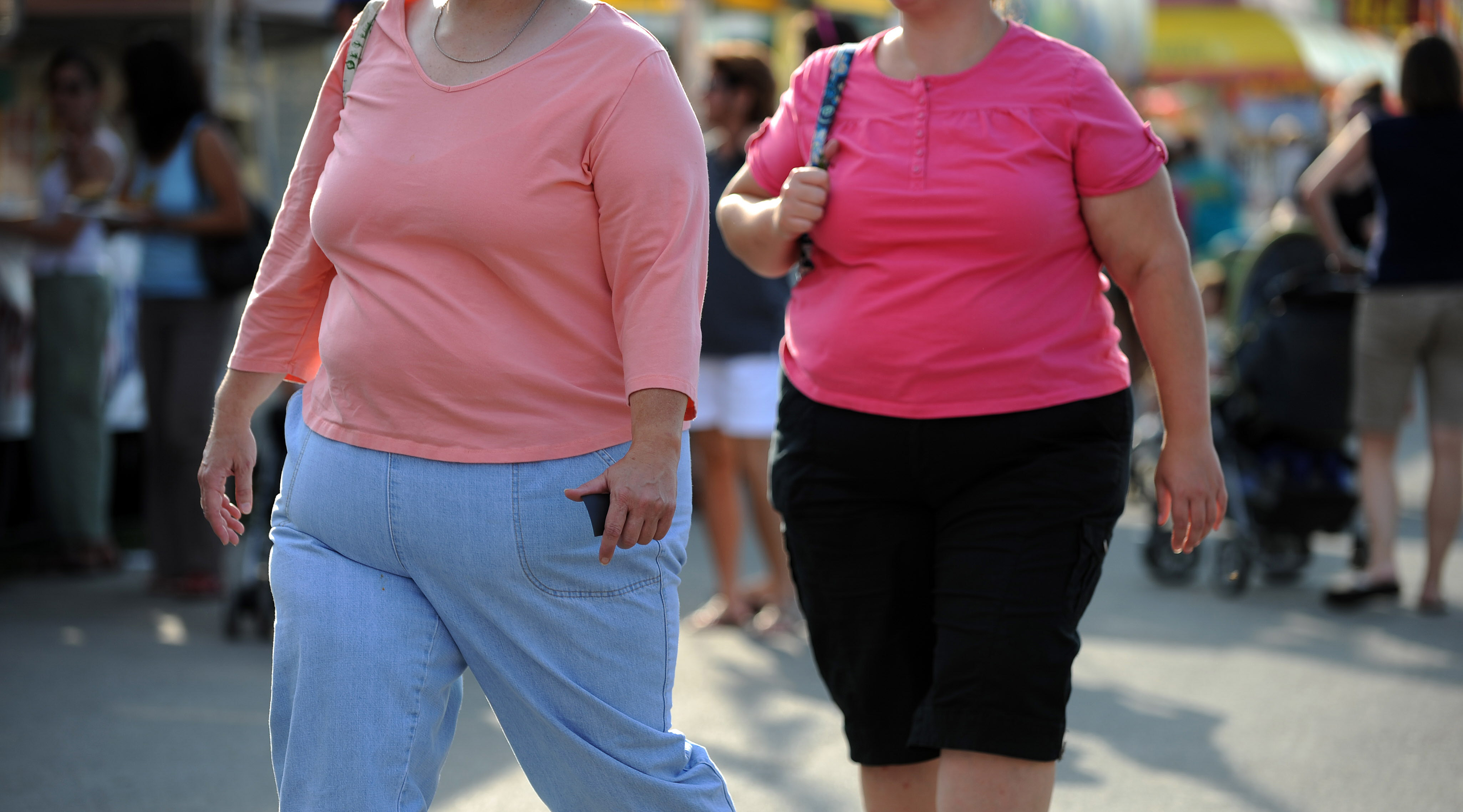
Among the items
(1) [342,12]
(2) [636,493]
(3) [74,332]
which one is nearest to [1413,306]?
(2) [636,493]

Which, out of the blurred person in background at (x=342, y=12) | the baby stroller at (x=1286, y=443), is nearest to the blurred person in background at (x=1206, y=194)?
the baby stroller at (x=1286, y=443)

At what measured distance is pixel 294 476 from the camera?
7.21 ft

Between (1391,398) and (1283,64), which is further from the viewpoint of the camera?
(1283,64)

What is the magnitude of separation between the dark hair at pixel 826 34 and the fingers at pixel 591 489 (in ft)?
12.4

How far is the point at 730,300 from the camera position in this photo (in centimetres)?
575

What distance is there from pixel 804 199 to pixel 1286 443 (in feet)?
15.7

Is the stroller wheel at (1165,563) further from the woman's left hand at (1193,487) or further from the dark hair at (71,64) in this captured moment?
the dark hair at (71,64)

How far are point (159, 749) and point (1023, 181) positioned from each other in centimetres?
304

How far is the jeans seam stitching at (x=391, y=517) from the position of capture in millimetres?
2092

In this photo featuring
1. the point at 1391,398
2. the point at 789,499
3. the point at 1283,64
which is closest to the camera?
the point at 789,499

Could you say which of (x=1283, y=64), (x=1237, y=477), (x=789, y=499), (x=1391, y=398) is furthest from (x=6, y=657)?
(x=1283, y=64)

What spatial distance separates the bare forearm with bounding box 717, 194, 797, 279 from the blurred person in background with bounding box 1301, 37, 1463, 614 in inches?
161

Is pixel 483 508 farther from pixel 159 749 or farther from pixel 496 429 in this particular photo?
pixel 159 749

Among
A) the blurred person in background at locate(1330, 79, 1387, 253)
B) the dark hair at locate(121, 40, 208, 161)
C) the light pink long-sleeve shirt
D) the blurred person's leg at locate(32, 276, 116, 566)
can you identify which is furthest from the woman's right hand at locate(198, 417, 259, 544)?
the blurred person in background at locate(1330, 79, 1387, 253)
